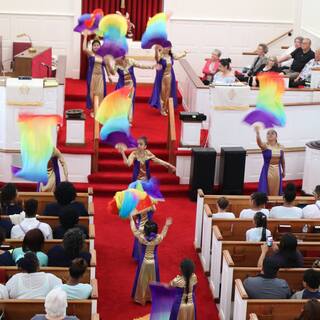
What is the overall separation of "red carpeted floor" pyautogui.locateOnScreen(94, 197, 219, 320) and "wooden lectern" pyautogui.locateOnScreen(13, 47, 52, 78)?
336 centimetres

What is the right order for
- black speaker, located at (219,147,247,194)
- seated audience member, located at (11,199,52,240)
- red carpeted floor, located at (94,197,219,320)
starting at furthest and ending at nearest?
black speaker, located at (219,147,247,194) < red carpeted floor, located at (94,197,219,320) < seated audience member, located at (11,199,52,240)

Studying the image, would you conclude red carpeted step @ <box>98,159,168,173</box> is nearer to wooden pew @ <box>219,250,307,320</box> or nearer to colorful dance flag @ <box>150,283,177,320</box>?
wooden pew @ <box>219,250,307,320</box>

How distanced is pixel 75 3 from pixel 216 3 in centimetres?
322

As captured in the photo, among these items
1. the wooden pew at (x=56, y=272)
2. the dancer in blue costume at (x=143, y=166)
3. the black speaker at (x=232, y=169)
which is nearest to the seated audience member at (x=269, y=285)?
the wooden pew at (x=56, y=272)

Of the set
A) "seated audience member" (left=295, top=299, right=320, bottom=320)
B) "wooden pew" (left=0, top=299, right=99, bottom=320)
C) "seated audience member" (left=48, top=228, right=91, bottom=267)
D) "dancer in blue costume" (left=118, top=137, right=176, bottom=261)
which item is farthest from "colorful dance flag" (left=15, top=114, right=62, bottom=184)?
"seated audience member" (left=295, top=299, right=320, bottom=320)

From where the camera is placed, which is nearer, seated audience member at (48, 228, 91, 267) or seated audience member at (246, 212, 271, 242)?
seated audience member at (48, 228, 91, 267)

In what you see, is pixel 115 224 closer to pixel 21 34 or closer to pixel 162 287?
pixel 162 287

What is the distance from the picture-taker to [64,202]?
1034 cm

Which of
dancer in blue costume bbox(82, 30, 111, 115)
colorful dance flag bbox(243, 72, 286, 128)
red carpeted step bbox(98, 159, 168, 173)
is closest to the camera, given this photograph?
colorful dance flag bbox(243, 72, 286, 128)

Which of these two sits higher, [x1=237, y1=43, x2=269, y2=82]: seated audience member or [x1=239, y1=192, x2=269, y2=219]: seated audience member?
[x1=237, y1=43, x2=269, y2=82]: seated audience member

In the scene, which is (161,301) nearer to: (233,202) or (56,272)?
(56,272)

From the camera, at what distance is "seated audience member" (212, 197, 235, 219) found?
35.0ft

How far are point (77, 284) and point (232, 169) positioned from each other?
623 centimetres

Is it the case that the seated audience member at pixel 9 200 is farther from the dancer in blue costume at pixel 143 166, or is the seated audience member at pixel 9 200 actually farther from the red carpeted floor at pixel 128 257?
the dancer in blue costume at pixel 143 166
